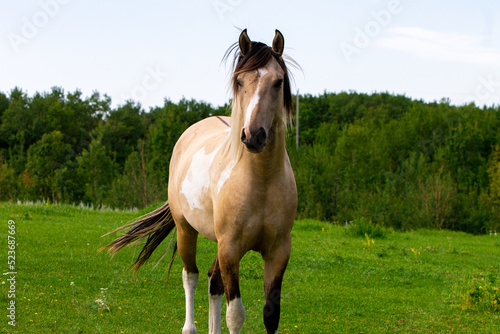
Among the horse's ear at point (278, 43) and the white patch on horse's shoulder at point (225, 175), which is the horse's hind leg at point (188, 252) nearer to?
the white patch on horse's shoulder at point (225, 175)

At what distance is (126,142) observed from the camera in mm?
38531

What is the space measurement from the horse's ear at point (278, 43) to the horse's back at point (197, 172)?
86cm

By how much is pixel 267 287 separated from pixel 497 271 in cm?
748

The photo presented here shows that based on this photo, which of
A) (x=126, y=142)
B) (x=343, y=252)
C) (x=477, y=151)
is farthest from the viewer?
→ (x=126, y=142)

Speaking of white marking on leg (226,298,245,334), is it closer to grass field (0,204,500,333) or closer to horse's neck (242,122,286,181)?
horse's neck (242,122,286,181)

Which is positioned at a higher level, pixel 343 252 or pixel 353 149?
pixel 353 149

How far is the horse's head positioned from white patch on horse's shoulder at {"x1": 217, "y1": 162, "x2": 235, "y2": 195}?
1.02ft

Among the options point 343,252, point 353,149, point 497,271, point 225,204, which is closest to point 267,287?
point 225,204

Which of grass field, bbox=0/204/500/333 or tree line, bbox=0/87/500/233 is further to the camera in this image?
tree line, bbox=0/87/500/233

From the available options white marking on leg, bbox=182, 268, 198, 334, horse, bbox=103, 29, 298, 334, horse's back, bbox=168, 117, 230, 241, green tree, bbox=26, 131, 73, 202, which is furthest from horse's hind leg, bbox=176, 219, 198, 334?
green tree, bbox=26, 131, 73, 202

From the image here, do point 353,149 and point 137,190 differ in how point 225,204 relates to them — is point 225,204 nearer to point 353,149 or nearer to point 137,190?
point 137,190

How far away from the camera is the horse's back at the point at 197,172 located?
4043mm

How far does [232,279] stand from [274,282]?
0.30 m

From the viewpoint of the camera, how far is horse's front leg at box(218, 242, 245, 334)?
3.45m
